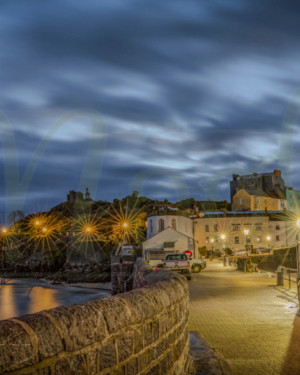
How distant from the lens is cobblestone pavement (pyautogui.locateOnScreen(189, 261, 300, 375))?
775 cm

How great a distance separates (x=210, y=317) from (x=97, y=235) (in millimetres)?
83057

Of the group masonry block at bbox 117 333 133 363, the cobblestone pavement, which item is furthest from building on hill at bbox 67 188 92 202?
masonry block at bbox 117 333 133 363

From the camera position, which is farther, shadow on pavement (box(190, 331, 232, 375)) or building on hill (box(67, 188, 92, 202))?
building on hill (box(67, 188, 92, 202))

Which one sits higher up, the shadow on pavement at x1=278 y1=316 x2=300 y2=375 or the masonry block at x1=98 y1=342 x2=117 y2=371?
the masonry block at x1=98 y1=342 x2=117 y2=371

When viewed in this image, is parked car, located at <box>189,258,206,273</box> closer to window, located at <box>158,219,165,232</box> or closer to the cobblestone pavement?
the cobblestone pavement

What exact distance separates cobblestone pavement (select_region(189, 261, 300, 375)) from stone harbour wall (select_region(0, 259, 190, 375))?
3.07m

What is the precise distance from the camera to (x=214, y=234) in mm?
69562

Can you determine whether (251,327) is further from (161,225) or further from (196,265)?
(161,225)

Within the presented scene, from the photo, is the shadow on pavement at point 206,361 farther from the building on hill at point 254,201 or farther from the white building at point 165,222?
the building on hill at point 254,201

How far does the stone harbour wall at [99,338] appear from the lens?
2781mm

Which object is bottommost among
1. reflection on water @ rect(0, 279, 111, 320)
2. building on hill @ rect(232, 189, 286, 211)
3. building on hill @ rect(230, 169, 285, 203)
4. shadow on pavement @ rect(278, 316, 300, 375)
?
reflection on water @ rect(0, 279, 111, 320)

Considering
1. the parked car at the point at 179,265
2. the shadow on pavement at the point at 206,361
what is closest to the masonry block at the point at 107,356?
the shadow on pavement at the point at 206,361

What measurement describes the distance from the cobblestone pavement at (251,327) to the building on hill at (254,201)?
62.9 m

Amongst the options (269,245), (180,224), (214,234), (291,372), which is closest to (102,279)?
(180,224)
